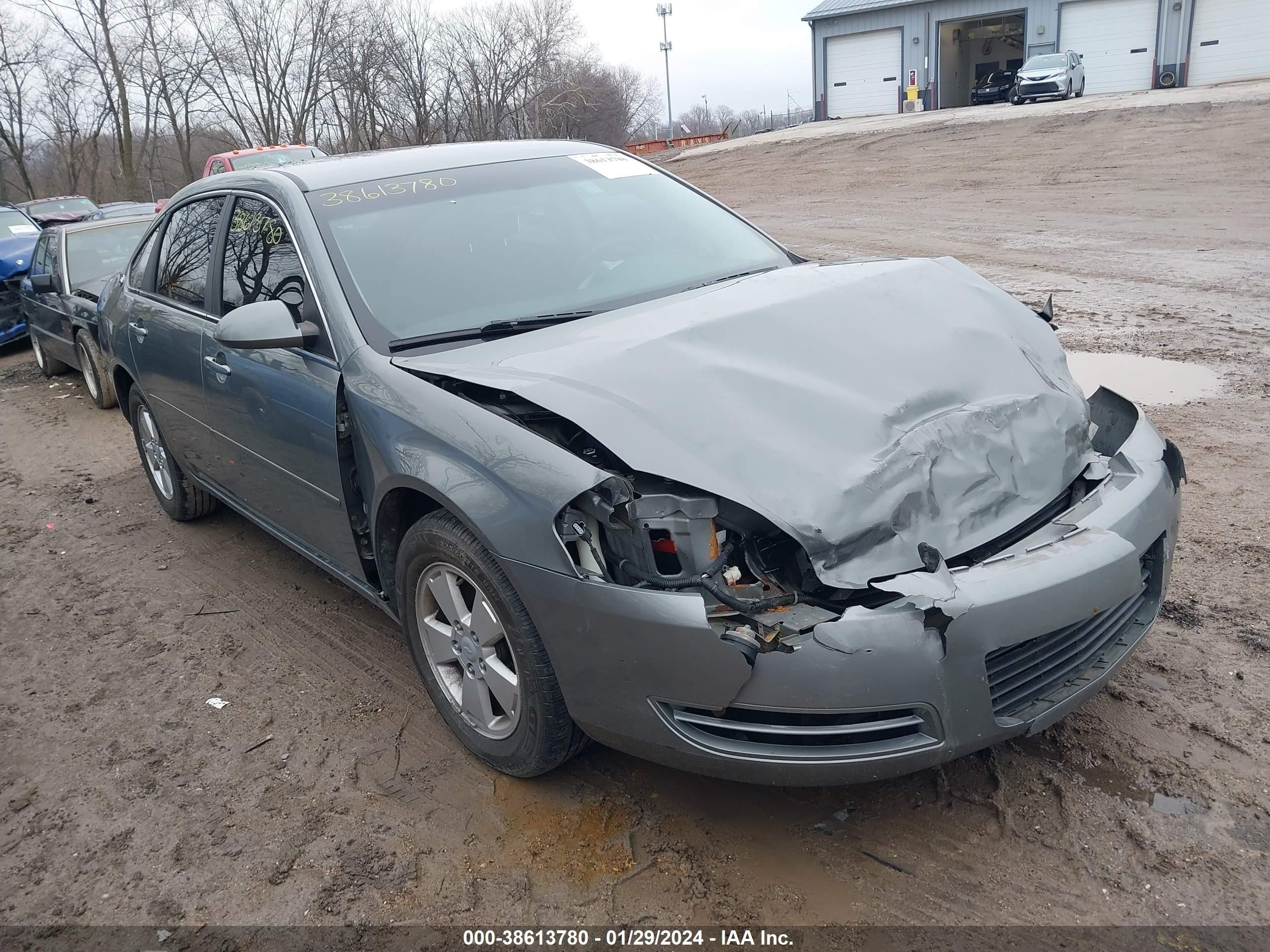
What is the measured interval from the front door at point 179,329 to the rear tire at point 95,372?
4.15 m

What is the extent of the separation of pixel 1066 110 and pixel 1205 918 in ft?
82.8

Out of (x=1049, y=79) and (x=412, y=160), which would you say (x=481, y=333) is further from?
(x=1049, y=79)

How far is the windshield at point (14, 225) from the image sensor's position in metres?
13.0

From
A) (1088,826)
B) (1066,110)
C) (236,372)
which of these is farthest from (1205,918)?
(1066,110)

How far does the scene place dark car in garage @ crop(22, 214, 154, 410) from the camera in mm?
8562

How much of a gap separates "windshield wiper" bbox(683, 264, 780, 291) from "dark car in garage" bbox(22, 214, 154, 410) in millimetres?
6666

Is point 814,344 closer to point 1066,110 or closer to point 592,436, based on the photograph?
point 592,436

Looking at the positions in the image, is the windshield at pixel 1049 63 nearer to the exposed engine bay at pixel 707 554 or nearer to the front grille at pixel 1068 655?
the front grille at pixel 1068 655

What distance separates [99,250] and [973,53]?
39833mm

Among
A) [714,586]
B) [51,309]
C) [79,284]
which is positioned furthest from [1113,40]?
[714,586]

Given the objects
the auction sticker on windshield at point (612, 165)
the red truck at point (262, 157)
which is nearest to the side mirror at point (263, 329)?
the auction sticker on windshield at point (612, 165)

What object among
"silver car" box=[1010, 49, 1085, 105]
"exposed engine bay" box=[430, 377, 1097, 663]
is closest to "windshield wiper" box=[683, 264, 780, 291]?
"exposed engine bay" box=[430, 377, 1097, 663]

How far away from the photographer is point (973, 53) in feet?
132

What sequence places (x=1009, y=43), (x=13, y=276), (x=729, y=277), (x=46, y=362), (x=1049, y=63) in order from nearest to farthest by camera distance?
(x=729, y=277) → (x=46, y=362) → (x=13, y=276) → (x=1049, y=63) → (x=1009, y=43)
